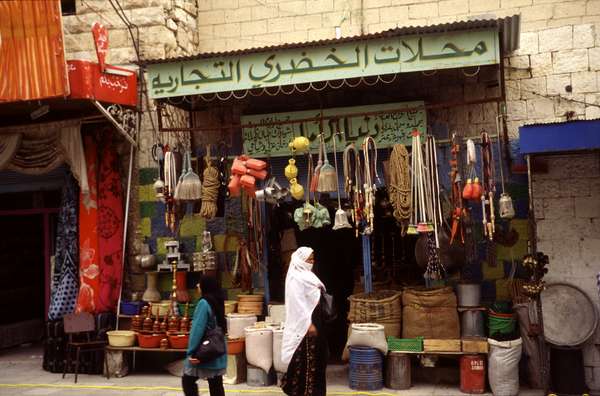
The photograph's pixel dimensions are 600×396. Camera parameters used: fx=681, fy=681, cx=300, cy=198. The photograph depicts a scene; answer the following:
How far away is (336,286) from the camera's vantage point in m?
10.2

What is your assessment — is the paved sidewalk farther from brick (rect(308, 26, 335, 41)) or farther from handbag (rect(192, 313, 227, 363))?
brick (rect(308, 26, 335, 41))

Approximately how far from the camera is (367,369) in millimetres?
7707

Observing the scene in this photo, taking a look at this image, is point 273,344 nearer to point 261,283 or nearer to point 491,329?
point 261,283

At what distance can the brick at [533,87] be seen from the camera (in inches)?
324

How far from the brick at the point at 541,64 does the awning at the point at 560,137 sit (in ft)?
5.68

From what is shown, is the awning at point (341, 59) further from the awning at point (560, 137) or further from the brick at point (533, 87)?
the awning at point (560, 137)

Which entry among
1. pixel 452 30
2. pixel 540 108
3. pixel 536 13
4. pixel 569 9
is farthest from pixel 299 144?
pixel 569 9

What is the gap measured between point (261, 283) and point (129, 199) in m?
2.19

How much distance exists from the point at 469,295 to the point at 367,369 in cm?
145

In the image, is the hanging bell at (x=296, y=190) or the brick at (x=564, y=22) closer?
the hanging bell at (x=296, y=190)

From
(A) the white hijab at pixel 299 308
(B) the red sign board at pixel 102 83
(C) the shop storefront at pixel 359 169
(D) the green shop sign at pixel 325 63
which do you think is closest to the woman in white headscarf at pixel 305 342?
(A) the white hijab at pixel 299 308

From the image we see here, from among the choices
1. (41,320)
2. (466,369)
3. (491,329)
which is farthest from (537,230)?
(41,320)

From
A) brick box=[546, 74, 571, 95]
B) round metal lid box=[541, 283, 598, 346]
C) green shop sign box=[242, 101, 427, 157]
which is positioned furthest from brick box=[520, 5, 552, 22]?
A: round metal lid box=[541, 283, 598, 346]

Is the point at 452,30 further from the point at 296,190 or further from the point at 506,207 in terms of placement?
the point at 296,190
